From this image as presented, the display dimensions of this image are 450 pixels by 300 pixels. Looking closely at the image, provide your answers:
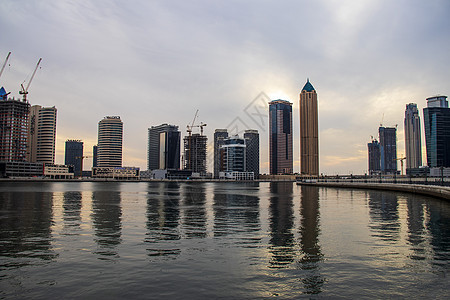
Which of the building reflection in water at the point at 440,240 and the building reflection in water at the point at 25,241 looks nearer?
the building reflection in water at the point at 440,240

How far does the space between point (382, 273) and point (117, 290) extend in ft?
40.3

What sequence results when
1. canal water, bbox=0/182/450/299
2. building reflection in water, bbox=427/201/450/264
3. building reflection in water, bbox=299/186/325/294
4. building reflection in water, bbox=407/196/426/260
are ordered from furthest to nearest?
building reflection in water, bbox=407/196/426/260 < building reflection in water, bbox=427/201/450/264 < building reflection in water, bbox=299/186/325/294 < canal water, bbox=0/182/450/299

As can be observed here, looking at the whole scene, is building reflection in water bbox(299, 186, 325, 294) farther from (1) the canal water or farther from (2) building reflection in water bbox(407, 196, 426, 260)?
(2) building reflection in water bbox(407, 196, 426, 260)

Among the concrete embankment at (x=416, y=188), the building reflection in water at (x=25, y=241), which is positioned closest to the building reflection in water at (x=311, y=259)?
the building reflection in water at (x=25, y=241)

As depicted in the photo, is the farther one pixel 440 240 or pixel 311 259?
pixel 440 240

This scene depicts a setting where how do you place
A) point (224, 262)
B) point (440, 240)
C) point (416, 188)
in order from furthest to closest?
point (416, 188) < point (440, 240) < point (224, 262)

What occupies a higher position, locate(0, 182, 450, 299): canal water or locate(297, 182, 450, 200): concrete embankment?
locate(297, 182, 450, 200): concrete embankment

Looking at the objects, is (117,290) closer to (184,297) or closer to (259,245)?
(184,297)

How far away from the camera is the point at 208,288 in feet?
46.6

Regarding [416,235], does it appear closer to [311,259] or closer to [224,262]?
[311,259]

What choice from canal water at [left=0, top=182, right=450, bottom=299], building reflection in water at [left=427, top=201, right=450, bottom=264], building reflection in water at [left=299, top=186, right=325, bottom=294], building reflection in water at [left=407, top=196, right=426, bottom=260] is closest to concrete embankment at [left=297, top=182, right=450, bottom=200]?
building reflection in water at [left=427, top=201, right=450, bottom=264]

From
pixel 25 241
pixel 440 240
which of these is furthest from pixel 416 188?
pixel 25 241

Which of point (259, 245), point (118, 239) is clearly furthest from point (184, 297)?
point (118, 239)

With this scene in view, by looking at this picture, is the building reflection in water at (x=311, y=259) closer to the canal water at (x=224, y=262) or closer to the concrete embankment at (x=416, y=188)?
the canal water at (x=224, y=262)
